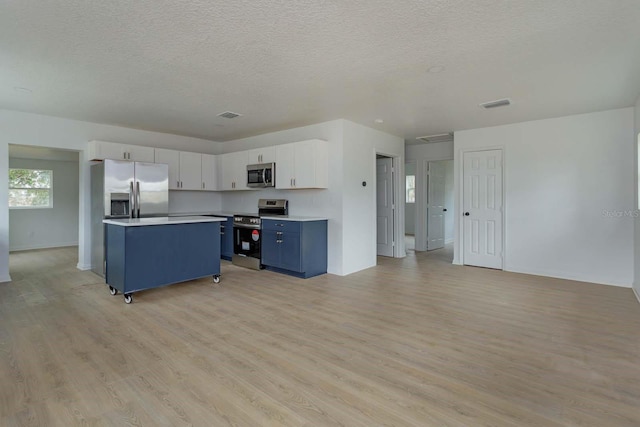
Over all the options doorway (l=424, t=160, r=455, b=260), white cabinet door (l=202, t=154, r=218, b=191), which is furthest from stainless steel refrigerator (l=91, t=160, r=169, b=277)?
doorway (l=424, t=160, r=455, b=260)

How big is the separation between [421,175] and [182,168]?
17.0ft

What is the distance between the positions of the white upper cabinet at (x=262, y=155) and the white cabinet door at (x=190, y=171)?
118 cm

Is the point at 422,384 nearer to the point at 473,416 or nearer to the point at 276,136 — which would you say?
the point at 473,416

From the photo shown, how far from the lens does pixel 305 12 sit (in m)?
2.25

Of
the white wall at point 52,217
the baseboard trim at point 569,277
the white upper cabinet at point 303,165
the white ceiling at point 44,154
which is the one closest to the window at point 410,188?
the baseboard trim at point 569,277

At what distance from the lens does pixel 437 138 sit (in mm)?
6824

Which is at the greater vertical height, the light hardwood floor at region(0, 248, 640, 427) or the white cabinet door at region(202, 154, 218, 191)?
the white cabinet door at region(202, 154, 218, 191)

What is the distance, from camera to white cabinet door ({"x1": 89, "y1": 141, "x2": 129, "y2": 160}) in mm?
5277

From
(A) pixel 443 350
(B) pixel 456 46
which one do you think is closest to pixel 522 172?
(B) pixel 456 46

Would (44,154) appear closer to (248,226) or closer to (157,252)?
(248,226)

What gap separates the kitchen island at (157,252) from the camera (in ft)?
12.5

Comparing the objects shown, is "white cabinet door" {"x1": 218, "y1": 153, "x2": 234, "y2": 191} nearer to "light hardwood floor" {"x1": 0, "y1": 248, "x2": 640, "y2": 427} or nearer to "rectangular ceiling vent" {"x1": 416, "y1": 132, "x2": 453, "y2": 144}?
"light hardwood floor" {"x1": 0, "y1": 248, "x2": 640, "y2": 427}

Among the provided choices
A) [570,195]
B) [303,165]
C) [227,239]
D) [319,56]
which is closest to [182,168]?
[227,239]

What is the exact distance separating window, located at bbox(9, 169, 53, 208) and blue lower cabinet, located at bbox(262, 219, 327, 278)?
6.62m
